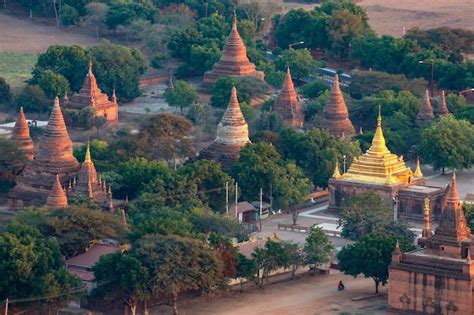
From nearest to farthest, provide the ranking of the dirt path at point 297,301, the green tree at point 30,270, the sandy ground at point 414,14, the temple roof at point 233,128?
the green tree at point 30,270
the dirt path at point 297,301
the temple roof at point 233,128
the sandy ground at point 414,14

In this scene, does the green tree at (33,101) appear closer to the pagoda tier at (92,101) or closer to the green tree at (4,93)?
the green tree at (4,93)

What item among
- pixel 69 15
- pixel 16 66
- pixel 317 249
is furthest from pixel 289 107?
pixel 69 15

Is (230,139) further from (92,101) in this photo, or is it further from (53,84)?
(53,84)

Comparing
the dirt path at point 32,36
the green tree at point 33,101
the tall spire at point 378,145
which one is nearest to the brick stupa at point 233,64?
the green tree at point 33,101

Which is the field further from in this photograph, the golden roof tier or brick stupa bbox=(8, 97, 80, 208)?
the golden roof tier

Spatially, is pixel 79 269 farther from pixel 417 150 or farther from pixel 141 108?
pixel 141 108

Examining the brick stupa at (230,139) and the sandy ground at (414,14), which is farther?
the sandy ground at (414,14)

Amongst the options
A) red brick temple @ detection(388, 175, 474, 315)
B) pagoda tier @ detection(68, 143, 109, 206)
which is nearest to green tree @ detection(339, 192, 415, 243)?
red brick temple @ detection(388, 175, 474, 315)
